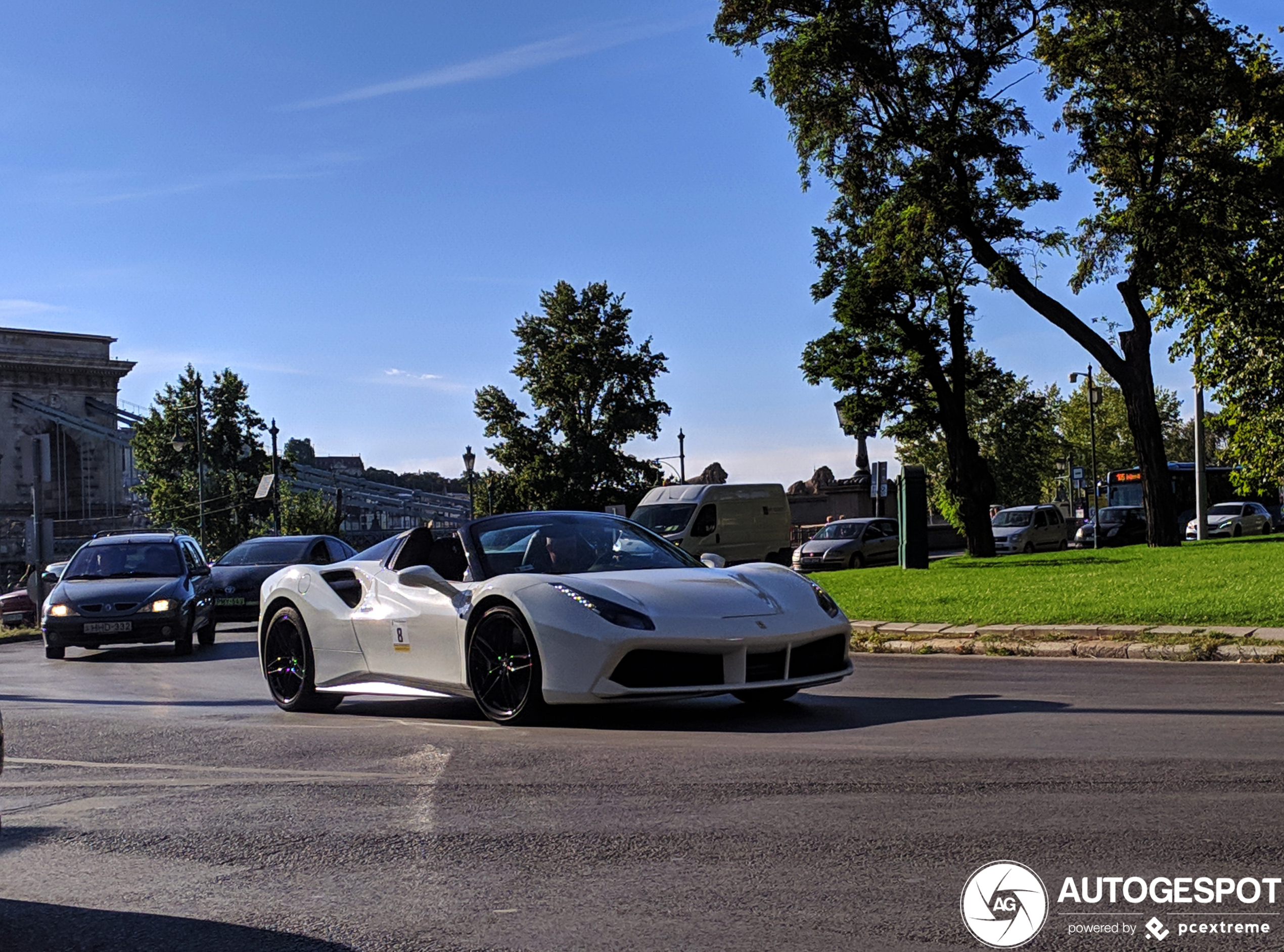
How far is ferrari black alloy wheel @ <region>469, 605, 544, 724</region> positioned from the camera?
752 centimetres

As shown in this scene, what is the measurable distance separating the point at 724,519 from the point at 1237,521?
30993 mm

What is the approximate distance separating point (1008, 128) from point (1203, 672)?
2199cm

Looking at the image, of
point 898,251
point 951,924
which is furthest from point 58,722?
point 898,251

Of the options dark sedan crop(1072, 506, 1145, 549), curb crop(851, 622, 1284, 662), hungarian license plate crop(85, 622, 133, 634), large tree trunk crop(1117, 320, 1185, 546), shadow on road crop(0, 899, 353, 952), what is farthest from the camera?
dark sedan crop(1072, 506, 1145, 549)

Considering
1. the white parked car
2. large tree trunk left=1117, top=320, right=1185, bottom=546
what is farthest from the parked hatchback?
the white parked car

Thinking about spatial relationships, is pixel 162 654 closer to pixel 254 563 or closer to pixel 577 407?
pixel 254 563

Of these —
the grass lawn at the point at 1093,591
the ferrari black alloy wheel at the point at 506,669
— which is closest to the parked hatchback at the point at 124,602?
the grass lawn at the point at 1093,591

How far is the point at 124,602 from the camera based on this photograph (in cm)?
1636

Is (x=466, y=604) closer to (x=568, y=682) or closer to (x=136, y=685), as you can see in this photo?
(x=568, y=682)

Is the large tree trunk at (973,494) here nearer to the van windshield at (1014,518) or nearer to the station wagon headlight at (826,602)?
the van windshield at (1014,518)

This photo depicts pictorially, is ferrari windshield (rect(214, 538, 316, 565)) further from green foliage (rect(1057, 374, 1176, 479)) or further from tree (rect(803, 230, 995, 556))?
green foliage (rect(1057, 374, 1176, 479))

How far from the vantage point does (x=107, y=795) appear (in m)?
6.08

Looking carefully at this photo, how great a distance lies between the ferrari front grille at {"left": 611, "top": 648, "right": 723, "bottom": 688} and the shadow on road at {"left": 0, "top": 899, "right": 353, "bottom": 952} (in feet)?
11.4

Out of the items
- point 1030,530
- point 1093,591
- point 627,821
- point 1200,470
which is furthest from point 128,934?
point 1200,470
